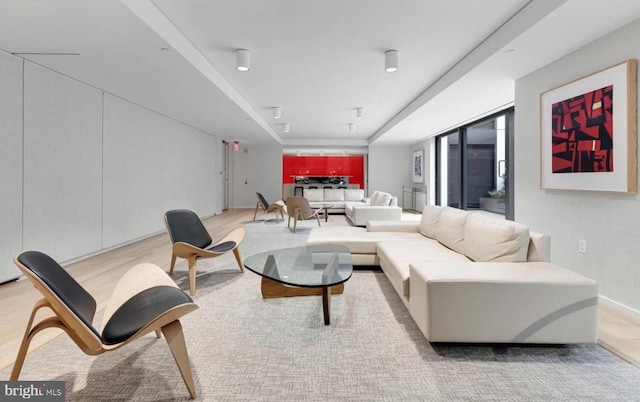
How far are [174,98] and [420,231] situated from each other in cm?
442

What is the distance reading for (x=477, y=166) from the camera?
7344 mm

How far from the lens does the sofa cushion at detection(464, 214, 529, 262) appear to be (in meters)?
2.42

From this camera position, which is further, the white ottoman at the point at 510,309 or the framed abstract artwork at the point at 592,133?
the framed abstract artwork at the point at 592,133

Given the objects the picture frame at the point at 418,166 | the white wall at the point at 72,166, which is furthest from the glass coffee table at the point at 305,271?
the picture frame at the point at 418,166

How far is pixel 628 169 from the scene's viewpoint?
2.62m

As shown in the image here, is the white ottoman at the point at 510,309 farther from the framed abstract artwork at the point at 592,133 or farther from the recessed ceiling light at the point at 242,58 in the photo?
the recessed ceiling light at the point at 242,58

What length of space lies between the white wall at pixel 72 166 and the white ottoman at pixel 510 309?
4.32m

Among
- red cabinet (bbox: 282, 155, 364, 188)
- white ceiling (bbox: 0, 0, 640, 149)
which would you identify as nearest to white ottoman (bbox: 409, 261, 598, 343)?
white ceiling (bbox: 0, 0, 640, 149)

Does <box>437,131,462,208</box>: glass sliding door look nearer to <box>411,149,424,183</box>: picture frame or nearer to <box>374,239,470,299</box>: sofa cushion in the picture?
<box>411,149,424,183</box>: picture frame

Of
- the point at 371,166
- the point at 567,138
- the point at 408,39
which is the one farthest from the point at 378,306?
the point at 371,166

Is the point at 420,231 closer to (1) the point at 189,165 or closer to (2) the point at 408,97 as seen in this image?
(2) the point at 408,97

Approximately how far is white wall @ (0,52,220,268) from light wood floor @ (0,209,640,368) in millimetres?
340

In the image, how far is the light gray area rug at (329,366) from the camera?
1.63 meters

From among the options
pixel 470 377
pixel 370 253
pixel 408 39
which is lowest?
pixel 470 377
